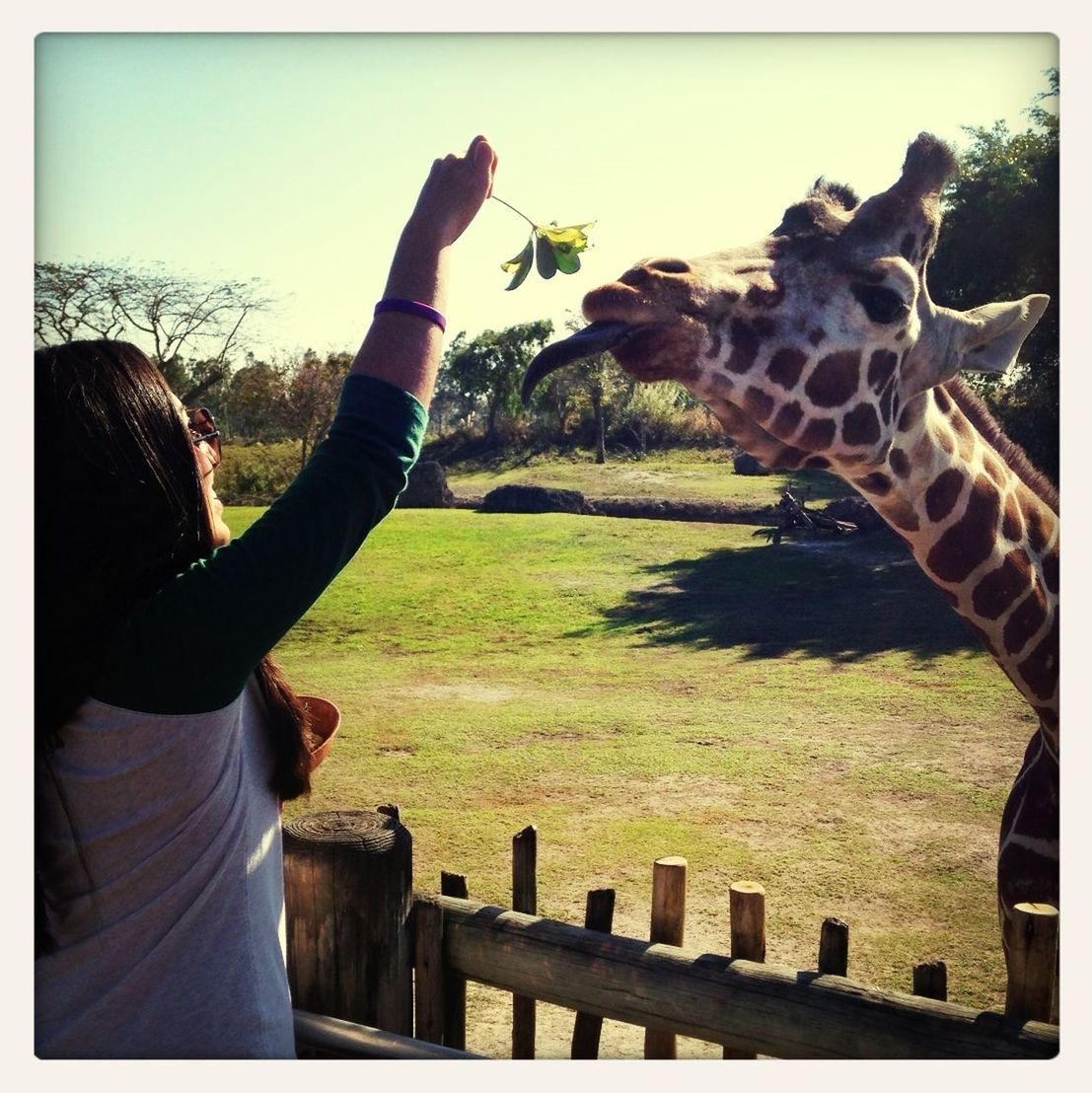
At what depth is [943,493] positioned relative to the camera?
8.64 feet

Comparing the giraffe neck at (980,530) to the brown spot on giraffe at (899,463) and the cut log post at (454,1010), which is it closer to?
the brown spot on giraffe at (899,463)

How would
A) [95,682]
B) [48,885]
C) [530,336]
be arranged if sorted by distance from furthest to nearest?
[530,336]
[48,885]
[95,682]

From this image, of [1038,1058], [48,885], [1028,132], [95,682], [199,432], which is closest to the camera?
[95,682]

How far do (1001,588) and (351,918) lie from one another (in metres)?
1.60

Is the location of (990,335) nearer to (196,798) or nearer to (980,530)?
(980,530)

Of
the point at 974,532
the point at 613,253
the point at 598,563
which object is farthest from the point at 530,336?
the point at 974,532

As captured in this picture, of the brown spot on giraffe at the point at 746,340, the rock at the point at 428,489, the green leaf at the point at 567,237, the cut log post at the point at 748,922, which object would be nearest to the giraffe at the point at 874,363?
the brown spot on giraffe at the point at 746,340

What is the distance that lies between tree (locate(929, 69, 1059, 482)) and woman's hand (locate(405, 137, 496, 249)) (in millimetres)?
1632

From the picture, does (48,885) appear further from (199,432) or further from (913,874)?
(913,874)

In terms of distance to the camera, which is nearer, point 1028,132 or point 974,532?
point 974,532

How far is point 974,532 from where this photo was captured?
266 cm

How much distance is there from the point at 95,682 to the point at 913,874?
2171mm

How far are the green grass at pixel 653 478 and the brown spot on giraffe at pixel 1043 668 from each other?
67cm

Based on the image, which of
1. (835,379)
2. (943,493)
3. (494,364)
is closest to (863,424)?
(835,379)
